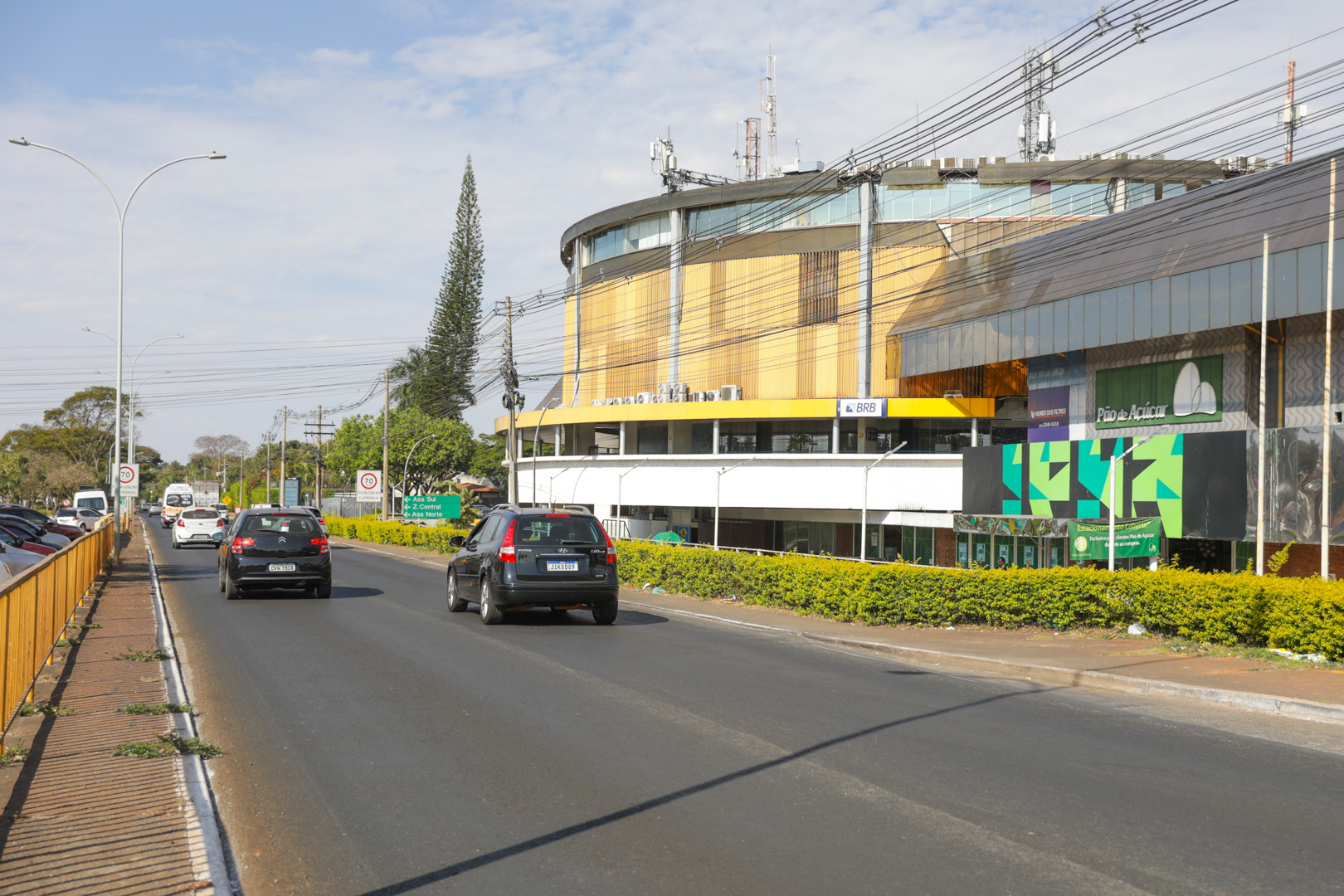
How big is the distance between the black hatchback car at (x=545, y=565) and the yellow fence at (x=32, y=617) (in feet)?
17.3

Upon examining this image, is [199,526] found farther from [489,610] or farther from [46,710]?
[46,710]

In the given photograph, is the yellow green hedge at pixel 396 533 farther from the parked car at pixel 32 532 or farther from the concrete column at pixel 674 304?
the concrete column at pixel 674 304

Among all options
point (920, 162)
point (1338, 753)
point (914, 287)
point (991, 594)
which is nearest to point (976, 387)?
point (914, 287)

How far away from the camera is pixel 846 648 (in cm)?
1388

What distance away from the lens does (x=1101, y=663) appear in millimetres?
11891

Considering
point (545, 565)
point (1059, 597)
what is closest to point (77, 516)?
point (545, 565)

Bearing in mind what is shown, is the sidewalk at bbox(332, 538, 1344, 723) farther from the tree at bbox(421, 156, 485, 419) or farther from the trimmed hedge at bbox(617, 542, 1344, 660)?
the tree at bbox(421, 156, 485, 419)

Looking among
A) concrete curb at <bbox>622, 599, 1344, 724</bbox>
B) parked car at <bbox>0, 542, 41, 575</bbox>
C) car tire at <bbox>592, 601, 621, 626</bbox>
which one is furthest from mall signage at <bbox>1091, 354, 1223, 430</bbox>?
parked car at <bbox>0, 542, 41, 575</bbox>

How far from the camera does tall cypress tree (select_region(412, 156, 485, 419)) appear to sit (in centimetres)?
8056

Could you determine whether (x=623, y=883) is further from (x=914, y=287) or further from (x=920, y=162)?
(x=920, y=162)

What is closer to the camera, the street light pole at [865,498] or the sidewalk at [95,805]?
the sidewalk at [95,805]

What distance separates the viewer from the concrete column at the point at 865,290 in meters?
43.0

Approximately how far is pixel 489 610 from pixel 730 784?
30.2ft

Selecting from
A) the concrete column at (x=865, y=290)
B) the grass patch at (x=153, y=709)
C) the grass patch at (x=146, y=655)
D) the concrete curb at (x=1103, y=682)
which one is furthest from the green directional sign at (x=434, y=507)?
the grass patch at (x=153, y=709)
